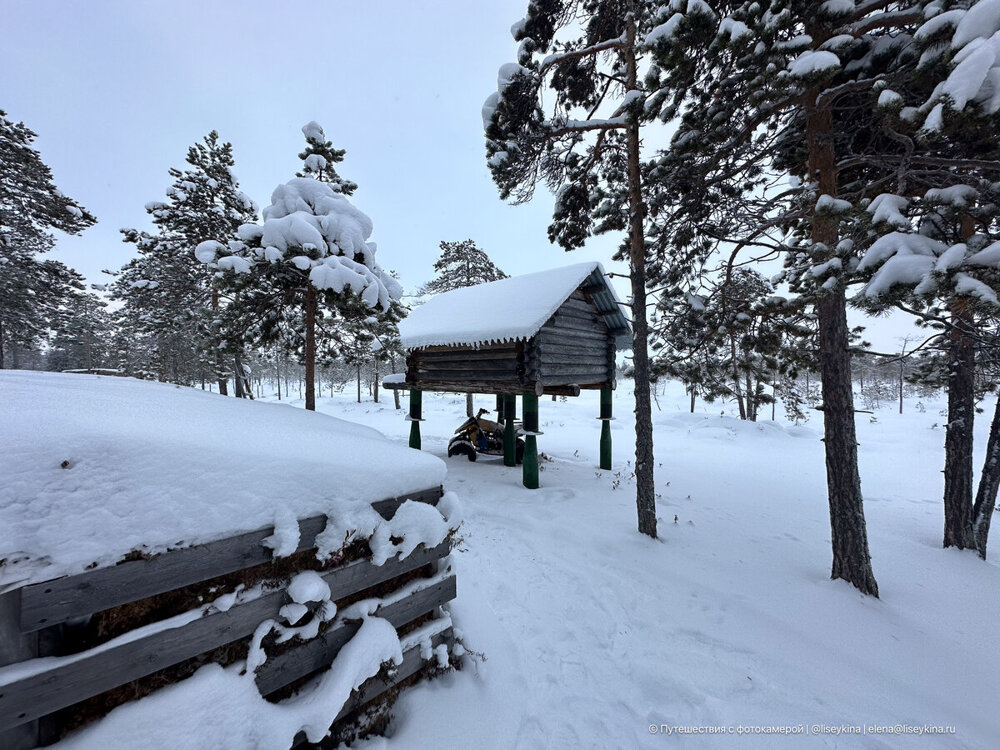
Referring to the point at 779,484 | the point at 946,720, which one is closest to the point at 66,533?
the point at 946,720

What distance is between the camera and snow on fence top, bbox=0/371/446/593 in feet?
4.53

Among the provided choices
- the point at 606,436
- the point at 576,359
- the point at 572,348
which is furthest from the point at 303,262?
the point at 606,436

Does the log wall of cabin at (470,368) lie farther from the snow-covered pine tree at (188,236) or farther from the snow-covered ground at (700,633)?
the snow-covered pine tree at (188,236)

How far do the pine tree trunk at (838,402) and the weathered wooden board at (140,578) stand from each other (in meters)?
5.94

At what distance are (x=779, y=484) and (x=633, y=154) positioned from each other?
9771mm

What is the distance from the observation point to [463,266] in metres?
22.6

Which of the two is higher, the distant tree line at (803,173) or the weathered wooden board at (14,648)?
the distant tree line at (803,173)

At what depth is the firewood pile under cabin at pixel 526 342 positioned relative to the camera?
8133 millimetres

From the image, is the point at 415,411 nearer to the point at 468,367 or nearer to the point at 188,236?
the point at 468,367

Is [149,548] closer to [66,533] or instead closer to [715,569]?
[66,533]

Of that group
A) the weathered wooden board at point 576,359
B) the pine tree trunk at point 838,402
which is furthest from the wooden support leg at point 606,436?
the pine tree trunk at point 838,402

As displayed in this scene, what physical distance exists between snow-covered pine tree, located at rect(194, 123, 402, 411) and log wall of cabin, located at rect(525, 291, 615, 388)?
3.38m

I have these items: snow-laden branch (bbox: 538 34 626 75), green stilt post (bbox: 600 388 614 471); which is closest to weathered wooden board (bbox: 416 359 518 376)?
green stilt post (bbox: 600 388 614 471)

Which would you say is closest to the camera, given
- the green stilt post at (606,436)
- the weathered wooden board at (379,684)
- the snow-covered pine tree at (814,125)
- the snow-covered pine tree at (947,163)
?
the weathered wooden board at (379,684)
